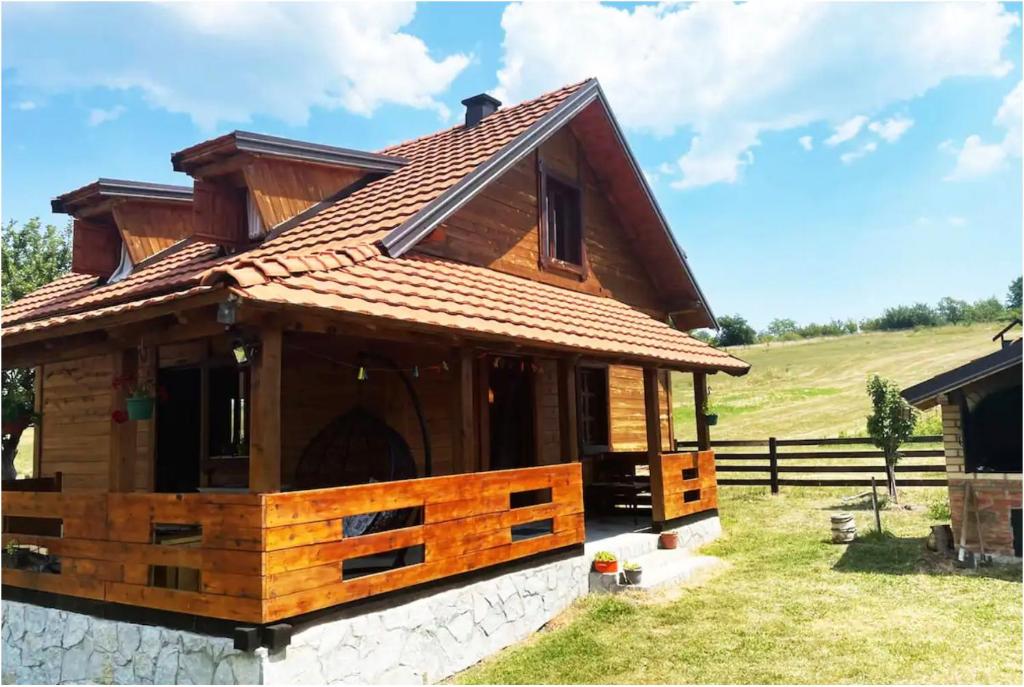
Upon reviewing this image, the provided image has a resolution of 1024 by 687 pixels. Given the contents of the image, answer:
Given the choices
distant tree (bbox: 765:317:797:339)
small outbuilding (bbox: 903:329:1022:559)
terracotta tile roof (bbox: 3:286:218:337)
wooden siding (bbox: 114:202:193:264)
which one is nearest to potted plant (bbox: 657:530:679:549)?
small outbuilding (bbox: 903:329:1022:559)

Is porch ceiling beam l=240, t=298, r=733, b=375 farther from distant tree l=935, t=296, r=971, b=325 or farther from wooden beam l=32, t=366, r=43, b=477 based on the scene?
distant tree l=935, t=296, r=971, b=325

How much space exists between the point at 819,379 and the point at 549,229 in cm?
3516

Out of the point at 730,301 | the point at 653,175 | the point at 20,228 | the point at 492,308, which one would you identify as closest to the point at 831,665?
the point at 492,308

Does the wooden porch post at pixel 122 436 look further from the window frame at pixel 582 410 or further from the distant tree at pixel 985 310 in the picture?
the distant tree at pixel 985 310

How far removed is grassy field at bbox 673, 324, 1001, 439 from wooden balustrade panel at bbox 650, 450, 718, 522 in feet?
47.5

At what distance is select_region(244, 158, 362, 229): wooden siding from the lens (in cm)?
955

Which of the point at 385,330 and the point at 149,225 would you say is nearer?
the point at 385,330

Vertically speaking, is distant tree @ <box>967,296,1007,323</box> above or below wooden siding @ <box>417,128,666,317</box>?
above

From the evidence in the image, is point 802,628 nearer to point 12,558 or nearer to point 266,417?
point 266,417

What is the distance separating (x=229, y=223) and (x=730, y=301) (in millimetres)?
76070

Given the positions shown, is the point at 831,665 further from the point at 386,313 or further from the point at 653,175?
the point at 653,175

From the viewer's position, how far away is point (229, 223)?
987 centimetres

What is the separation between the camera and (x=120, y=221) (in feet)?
35.4

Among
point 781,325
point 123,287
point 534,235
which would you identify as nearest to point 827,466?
point 534,235
